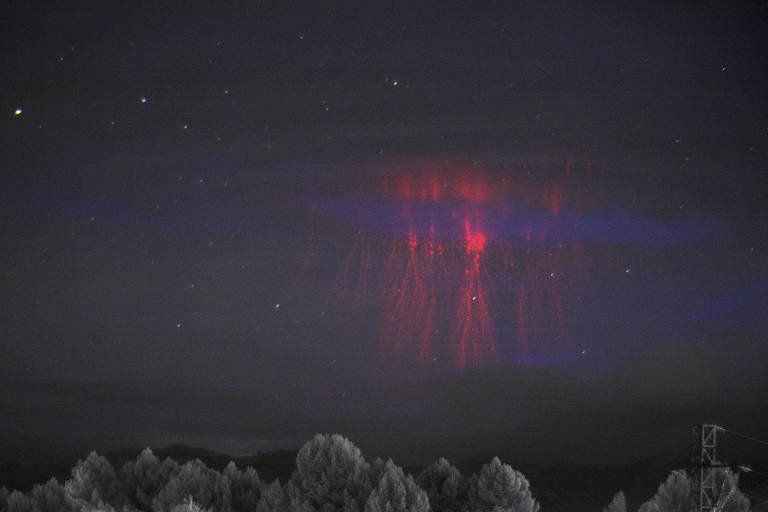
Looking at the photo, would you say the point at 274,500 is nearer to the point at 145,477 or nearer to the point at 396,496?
the point at 396,496

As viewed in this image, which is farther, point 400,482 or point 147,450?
point 147,450

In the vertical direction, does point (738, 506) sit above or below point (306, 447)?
below

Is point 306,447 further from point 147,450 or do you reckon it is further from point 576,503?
point 576,503

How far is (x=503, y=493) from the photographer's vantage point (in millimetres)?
56969

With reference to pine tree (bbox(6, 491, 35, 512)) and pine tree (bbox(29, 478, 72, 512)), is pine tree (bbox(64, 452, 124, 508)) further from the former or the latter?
pine tree (bbox(6, 491, 35, 512))

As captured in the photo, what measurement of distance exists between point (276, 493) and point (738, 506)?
28401 mm

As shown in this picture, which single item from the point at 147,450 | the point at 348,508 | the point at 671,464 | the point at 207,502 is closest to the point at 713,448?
the point at 671,464

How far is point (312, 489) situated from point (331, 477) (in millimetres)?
1317

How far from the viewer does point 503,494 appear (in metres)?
57.0

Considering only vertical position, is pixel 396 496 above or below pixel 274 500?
above

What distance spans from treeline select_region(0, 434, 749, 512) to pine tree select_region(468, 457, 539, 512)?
6 cm

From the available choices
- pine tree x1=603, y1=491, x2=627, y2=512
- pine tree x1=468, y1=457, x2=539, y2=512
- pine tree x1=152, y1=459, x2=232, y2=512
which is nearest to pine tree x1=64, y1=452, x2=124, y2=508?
pine tree x1=152, y1=459, x2=232, y2=512

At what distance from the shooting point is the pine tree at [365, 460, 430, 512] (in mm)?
52031

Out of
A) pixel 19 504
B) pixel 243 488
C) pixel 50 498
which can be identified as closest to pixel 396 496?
pixel 243 488
